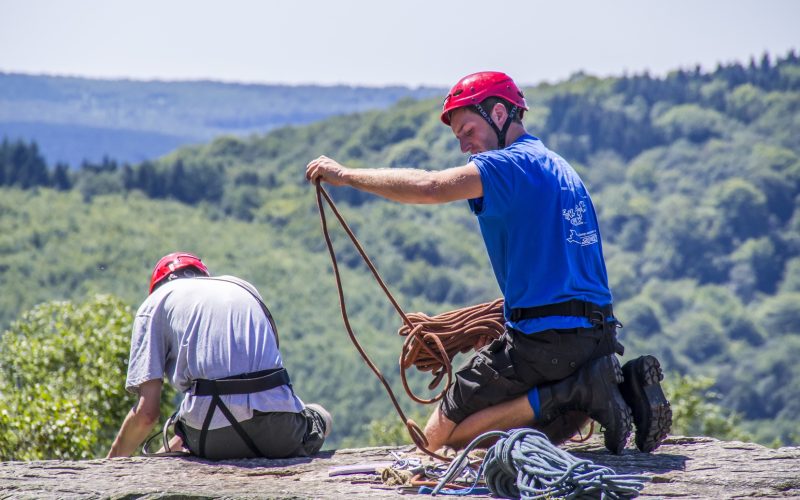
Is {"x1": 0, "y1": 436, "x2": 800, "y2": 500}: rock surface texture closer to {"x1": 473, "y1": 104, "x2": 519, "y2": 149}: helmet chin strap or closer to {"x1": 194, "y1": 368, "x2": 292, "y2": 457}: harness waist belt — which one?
{"x1": 194, "y1": 368, "x2": 292, "y2": 457}: harness waist belt

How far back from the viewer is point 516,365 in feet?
19.6

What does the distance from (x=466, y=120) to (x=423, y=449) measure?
1664 mm

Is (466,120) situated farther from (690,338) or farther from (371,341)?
(690,338)

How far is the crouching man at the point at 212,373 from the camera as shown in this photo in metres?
6.09

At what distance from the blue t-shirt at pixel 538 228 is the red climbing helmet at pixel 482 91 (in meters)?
0.27

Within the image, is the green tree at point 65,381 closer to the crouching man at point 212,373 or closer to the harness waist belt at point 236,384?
the crouching man at point 212,373

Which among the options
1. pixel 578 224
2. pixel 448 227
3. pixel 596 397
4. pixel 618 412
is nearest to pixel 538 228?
pixel 578 224

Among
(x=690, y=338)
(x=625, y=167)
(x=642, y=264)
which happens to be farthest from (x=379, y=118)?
(x=690, y=338)

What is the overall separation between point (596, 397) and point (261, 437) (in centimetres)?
171

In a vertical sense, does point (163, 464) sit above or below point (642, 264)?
above

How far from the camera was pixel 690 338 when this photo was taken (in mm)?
104250

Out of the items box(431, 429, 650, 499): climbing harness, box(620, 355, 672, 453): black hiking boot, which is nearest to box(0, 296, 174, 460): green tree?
box(620, 355, 672, 453): black hiking boot

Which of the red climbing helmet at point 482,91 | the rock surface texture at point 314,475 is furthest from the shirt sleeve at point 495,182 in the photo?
the rock surface texture at point 314,475

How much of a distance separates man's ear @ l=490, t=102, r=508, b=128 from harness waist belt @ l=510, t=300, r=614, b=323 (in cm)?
94
